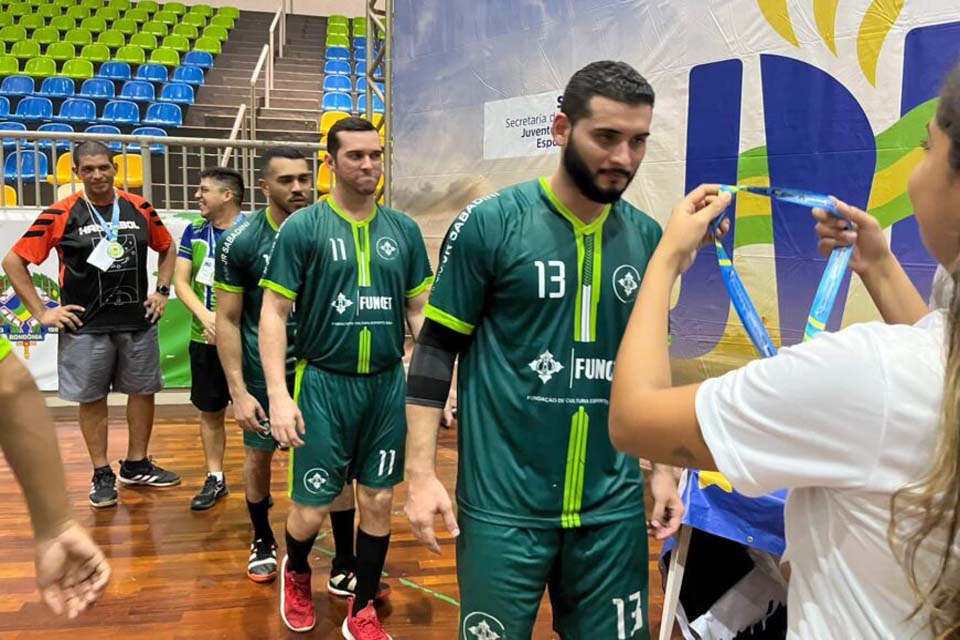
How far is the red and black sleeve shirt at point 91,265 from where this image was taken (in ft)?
14.6

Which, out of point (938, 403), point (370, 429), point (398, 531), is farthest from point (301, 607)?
point (938, 403)

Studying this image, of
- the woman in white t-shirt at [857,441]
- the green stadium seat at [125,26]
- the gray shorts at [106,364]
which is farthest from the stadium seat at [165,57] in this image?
the woman in white t-shirt at [857,441]

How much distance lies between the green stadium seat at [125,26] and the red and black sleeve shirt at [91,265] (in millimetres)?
10181

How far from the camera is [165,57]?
12.4 metres

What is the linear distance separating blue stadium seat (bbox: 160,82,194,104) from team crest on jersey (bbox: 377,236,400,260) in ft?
31.3

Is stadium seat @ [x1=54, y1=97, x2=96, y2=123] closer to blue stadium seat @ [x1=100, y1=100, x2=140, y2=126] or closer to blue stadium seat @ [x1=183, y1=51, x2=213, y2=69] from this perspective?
blue stadium seat @ [x1=100, y1=100, x2=140, y2=126]

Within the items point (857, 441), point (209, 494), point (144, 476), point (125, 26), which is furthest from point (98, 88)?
point (857, 441)

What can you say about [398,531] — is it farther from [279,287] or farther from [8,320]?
[8,320]

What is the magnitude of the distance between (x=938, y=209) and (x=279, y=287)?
7.55ft

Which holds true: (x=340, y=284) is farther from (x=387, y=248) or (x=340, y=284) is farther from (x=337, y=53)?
(x=337, y=53)

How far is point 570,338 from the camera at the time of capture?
1.71m

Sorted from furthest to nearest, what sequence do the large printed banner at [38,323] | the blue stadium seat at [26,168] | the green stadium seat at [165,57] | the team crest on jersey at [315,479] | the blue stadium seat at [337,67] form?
the blue stadium seat at [337,67]
the green stadium seat at [165,57]
the blue stadium seat at [26,168]
the large printed banner at [38,323]
the team crest on jersey at [315,479]

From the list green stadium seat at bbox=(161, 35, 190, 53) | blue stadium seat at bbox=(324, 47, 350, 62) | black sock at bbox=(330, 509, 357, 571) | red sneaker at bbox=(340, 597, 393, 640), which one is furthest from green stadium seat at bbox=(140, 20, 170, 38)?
red sneaker at bbox=(340, 597, 393, 640)

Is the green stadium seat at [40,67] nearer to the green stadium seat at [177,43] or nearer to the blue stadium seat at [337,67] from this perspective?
the green stadium seat at [177,43]
